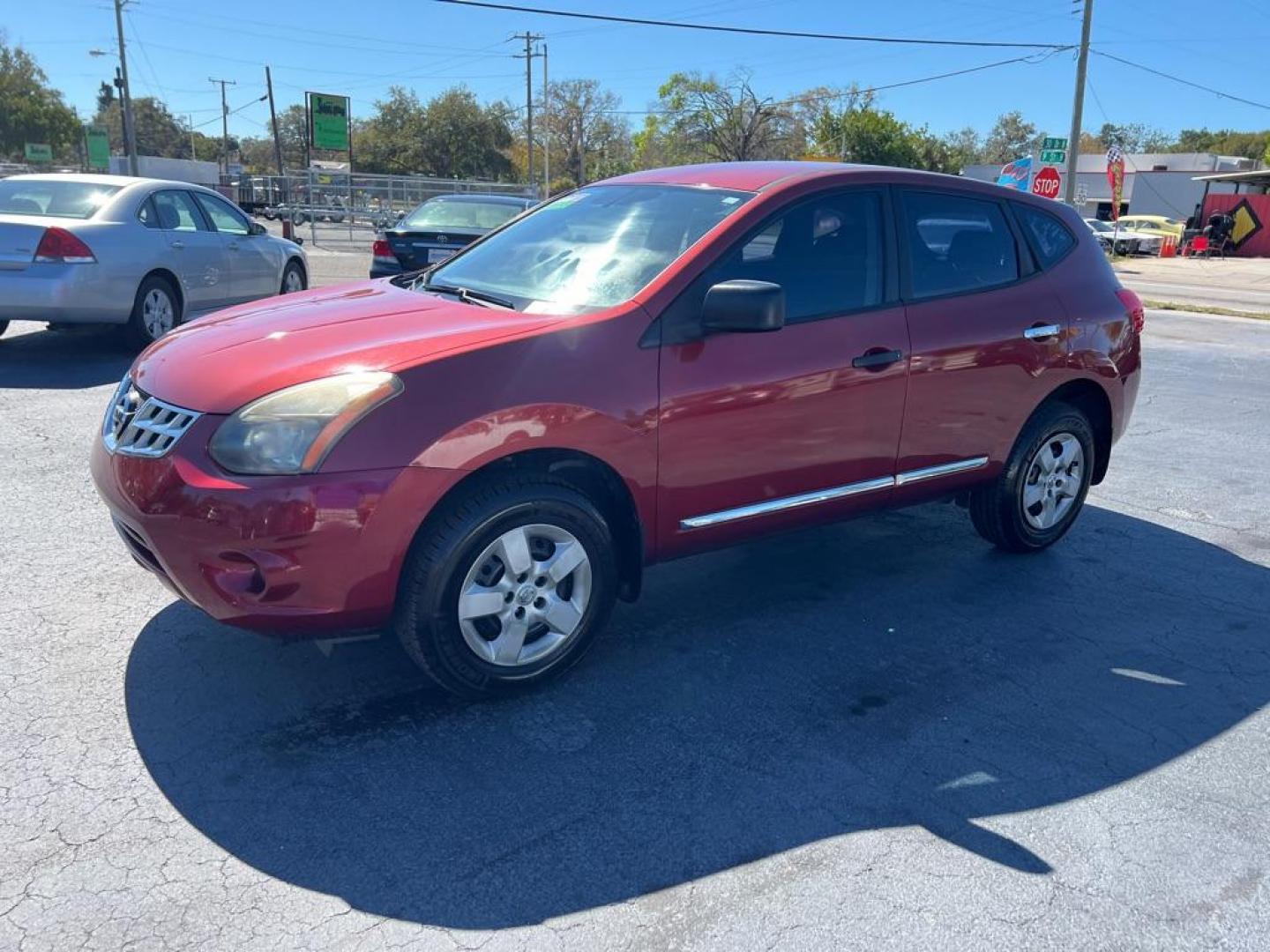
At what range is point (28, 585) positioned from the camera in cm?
422

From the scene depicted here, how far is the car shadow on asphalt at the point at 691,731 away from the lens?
108 inches

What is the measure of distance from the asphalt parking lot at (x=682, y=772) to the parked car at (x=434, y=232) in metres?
7.58

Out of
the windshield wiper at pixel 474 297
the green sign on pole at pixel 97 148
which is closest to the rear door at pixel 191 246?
the windshield wiper at pixel 474 297

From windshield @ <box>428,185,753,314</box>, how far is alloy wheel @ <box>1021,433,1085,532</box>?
2.11 metres

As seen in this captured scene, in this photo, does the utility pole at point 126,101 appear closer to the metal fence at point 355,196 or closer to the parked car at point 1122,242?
the metal fence at point 355,196

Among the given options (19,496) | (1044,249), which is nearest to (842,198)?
(1044,249)

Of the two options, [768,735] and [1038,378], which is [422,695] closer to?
[768,735]

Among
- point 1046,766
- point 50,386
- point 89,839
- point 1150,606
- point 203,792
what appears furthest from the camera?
point 50,386

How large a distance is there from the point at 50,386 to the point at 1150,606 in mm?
7697

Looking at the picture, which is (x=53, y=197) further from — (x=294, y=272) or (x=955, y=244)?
(x=955, y=244)

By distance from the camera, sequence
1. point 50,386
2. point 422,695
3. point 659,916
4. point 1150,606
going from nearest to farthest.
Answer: point 659,916 < point 422,695 < point 1150,606 < point 50,386

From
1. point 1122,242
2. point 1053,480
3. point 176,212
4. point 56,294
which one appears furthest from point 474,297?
point 1122,242

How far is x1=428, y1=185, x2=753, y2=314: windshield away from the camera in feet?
12.5

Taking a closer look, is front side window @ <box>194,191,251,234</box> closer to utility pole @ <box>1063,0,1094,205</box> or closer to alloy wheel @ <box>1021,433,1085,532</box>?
alloy wheel @ <box>1021,433,1085,532</box>
